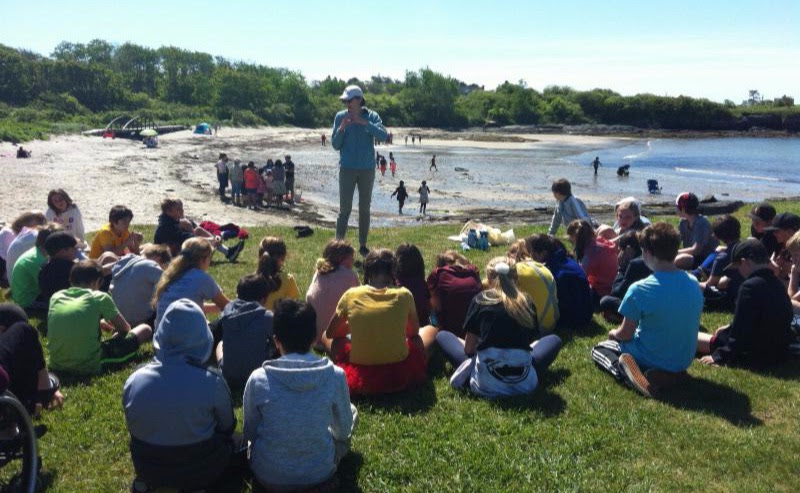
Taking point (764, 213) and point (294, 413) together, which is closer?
point (294, 413)

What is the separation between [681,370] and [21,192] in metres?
23.9

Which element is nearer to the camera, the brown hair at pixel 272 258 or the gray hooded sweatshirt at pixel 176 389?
the gray hooded sweatshirt at pixel 176 389

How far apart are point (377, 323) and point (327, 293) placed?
1.37 metres

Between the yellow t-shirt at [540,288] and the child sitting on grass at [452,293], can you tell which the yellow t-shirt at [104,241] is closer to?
the child sitting on grass at [452,293]

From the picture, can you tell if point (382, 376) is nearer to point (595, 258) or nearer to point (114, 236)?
point (595, 258)

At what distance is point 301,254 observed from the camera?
12.4 metres

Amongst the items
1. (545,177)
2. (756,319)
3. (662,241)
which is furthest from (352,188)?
(545,177)

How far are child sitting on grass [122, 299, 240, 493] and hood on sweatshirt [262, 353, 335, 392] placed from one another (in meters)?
0.41

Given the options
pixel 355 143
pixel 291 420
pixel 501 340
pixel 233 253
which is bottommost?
pixel 233 253

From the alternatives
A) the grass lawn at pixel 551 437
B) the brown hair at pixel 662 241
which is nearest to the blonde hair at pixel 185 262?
the grass lawn at pixel 551 437

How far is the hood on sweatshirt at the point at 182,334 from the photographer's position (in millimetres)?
3935

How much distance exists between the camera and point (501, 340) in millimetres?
5453

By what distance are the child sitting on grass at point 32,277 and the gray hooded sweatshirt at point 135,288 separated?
1.07 metres

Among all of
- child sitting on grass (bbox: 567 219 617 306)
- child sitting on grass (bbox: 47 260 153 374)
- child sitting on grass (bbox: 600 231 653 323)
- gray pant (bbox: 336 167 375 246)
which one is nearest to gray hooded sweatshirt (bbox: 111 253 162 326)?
child sitting on grass (bbox: 47 260 153 374)
